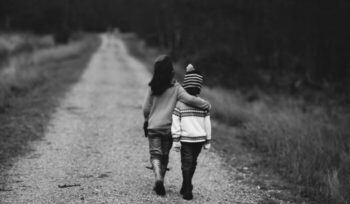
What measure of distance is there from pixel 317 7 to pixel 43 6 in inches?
1015

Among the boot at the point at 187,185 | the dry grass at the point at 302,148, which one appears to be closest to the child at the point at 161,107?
the boot at the point at 187,185

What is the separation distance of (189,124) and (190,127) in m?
0.04

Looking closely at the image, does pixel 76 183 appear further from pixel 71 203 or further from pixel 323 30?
pixel 323 30

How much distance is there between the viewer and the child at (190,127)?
15.2 ft

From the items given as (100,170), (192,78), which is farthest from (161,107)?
(100,170)

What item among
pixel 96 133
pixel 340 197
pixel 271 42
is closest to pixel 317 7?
pixel 271 42

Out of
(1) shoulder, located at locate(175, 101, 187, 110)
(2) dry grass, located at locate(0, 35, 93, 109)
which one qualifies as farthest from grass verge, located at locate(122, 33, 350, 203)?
(2) dry grass, located at locate(0, 35, 93, 109)

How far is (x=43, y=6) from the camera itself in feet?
122

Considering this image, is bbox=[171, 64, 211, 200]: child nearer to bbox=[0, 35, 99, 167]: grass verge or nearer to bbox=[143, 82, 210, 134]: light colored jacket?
bbox=[143, 82, 210, 134]: light colored jacket

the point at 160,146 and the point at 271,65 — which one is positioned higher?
the point at 160,146

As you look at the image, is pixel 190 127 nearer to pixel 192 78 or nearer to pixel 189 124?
pixel 189 124

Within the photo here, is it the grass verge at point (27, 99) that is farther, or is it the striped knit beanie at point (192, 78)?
the grass verge at point (27, 99)

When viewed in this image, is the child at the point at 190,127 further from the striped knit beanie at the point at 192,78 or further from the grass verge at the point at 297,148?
the grass verge at the point at 297,148

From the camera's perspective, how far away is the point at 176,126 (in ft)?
15.4
